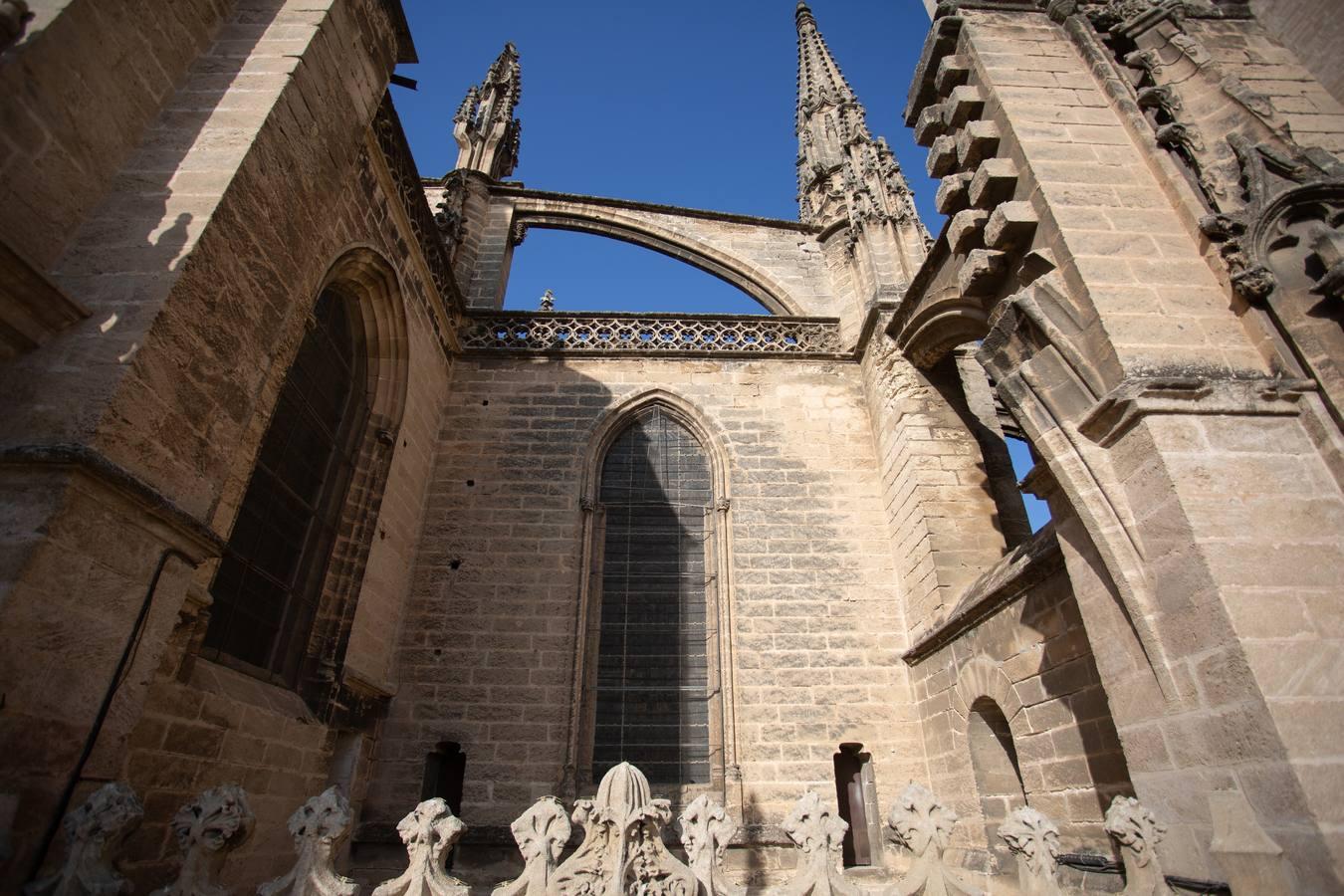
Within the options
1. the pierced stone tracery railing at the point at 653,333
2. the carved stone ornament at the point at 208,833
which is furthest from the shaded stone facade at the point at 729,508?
the pierced stone tracery railing at the point at 653,333

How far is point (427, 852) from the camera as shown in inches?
92.2

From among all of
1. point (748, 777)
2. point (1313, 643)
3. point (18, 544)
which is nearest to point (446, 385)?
point (748, 777)

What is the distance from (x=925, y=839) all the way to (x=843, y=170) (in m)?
9.03

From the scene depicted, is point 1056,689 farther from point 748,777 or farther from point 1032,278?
point 748,777

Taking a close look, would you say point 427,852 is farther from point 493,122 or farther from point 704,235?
point 493,122

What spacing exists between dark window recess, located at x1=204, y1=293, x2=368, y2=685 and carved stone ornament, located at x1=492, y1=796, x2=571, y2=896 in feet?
8.73

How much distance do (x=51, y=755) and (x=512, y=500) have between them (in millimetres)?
4829

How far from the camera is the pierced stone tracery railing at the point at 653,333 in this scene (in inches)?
319

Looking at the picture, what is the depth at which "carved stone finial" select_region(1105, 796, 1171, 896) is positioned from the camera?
2129 mm

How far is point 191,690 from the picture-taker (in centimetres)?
351

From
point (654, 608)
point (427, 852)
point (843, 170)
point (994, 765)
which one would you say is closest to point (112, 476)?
point (427, 852)

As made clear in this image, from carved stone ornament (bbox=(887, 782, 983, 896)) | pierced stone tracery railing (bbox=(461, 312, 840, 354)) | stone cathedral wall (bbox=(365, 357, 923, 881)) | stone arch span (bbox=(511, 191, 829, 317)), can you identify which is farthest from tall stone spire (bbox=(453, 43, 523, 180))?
carved stone ornament (bbox=(887, 782, 983, 896))

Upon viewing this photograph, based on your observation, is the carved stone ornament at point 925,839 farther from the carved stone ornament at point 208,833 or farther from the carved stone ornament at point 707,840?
the carved stone ornament at point 208,833

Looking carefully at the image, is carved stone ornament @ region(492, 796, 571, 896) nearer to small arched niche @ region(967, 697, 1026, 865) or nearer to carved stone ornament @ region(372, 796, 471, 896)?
carved stone ornament @ region(372, 796, 471, 896)
